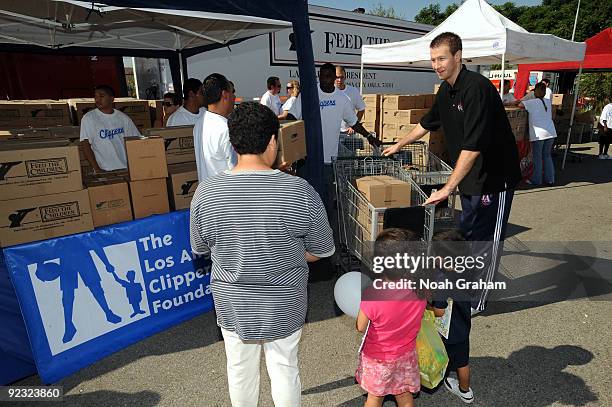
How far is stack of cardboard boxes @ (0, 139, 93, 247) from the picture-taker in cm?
300

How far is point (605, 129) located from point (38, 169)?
46.6 feet

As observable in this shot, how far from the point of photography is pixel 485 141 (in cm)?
301

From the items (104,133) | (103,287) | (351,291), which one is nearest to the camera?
(351,291)

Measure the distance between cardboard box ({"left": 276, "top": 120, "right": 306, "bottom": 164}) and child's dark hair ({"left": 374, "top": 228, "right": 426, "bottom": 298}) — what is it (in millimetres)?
1734

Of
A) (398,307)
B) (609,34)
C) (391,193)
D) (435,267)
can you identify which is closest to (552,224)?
(391,193)

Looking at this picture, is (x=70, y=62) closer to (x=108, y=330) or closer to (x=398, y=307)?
(x=108, y=330)

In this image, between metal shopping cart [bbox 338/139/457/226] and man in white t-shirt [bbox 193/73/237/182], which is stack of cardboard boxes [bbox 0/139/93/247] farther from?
metal shopping cart [bbox 338/139/457/226]

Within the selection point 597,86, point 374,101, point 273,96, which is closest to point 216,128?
point 374,101

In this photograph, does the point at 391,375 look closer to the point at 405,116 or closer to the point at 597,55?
the point at 405,116

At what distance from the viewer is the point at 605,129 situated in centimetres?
1187

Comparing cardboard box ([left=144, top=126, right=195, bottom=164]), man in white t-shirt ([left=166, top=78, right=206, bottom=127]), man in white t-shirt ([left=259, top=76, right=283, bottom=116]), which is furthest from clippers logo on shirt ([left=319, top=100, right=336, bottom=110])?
man in white t-shirt ([left=259, top=76, right=283, bottom=116])

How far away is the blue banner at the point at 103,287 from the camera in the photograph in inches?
117

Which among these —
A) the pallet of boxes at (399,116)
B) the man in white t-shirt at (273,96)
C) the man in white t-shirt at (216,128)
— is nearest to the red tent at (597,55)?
the pallet of boxes at (399,116)

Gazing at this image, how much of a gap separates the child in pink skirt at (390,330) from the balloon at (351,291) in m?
0.34
